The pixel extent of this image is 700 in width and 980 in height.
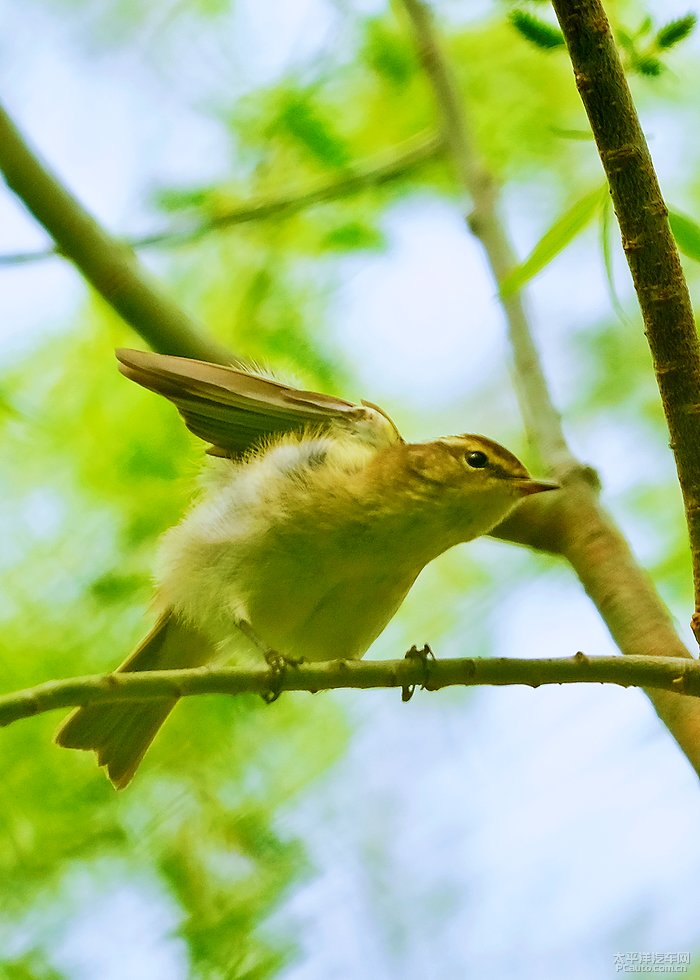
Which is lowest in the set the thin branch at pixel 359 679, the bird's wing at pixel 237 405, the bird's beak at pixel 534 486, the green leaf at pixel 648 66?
the thin branch at pixel 359 679

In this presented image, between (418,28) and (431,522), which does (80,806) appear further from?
(418,28)

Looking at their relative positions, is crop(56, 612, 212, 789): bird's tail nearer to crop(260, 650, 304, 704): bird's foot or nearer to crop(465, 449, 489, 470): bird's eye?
crop(260, 650, 304, 704): bird's foot

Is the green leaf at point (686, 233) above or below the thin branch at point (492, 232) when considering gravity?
below

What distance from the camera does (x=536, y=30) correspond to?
253 cm

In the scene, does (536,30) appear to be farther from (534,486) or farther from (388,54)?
(388,54)

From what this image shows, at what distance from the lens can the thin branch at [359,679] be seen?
104 inches

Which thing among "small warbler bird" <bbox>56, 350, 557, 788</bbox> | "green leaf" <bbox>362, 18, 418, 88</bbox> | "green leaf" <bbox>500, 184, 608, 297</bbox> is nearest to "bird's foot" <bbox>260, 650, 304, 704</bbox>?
"small warbler bird" <bbox>56, 350, 557, 788</bbox>

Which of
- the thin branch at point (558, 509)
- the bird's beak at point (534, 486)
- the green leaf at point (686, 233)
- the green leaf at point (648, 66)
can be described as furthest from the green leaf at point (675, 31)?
the bird's beak at point (534, 486)

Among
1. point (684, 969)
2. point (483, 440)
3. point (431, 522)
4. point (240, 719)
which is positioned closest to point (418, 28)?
point (483, 440)

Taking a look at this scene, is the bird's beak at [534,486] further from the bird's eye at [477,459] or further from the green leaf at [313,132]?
the green leaf at [313,132]

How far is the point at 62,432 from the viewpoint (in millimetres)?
5176

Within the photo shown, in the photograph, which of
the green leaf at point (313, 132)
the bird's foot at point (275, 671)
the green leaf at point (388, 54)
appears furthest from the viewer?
the green leaf at point (388, 54)

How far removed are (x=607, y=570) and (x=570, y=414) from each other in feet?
9.91

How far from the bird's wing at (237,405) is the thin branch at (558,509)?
640 millimetres
